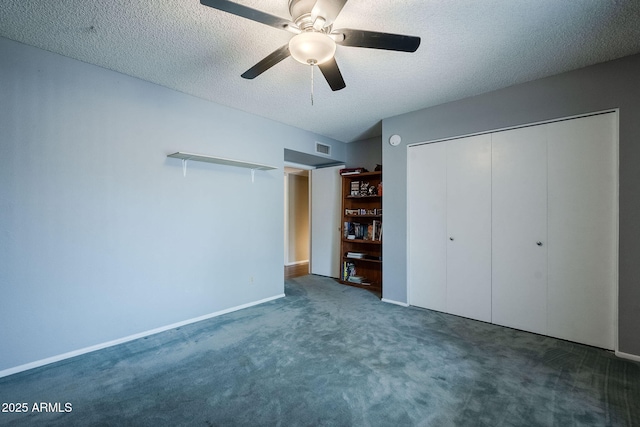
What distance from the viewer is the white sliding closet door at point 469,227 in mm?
3021

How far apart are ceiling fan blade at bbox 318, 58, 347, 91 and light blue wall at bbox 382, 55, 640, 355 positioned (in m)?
1.76

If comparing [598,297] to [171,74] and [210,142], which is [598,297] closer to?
[210,142]

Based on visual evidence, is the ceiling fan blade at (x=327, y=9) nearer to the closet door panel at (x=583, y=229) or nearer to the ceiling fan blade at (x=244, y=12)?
the ceiling fan blade at (x=244, y=12)

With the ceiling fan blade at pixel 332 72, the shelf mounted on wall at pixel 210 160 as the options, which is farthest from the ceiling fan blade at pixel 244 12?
the shelf mounted on wall at pixel 210 160

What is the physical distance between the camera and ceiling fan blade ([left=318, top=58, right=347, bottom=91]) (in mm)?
1878

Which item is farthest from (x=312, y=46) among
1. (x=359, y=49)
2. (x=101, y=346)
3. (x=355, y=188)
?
(x=355, y=188)

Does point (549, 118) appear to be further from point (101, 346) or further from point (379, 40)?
point (101, 346)

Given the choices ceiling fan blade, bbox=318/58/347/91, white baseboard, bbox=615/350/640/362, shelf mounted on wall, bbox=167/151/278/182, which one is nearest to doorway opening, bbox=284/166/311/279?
shelf mounted on wall, bbox=167/151/278/182

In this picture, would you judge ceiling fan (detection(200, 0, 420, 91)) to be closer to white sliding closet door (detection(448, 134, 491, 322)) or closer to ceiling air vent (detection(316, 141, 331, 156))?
white sliding closet door (detection(448, 134, 491, 322))

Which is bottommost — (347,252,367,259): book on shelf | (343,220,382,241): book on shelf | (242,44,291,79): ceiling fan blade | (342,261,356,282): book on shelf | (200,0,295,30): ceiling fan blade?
(342,261,356,282): book on shelf

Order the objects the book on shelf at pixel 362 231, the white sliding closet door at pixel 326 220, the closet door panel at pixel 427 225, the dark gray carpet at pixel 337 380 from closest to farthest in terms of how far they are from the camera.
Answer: the dark gray carpet at pixel 337 380 < the closet door panel at pixel 427 225 < the book on shelf at pixel 362 231 < the white sliding closet door at pixel 326 220

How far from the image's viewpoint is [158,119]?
2.79 meters

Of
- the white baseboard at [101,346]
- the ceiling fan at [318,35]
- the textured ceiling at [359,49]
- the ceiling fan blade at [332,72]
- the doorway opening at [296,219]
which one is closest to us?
the ceiling fan at [318,35]

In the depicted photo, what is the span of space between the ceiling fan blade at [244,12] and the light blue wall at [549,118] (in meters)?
2.42
